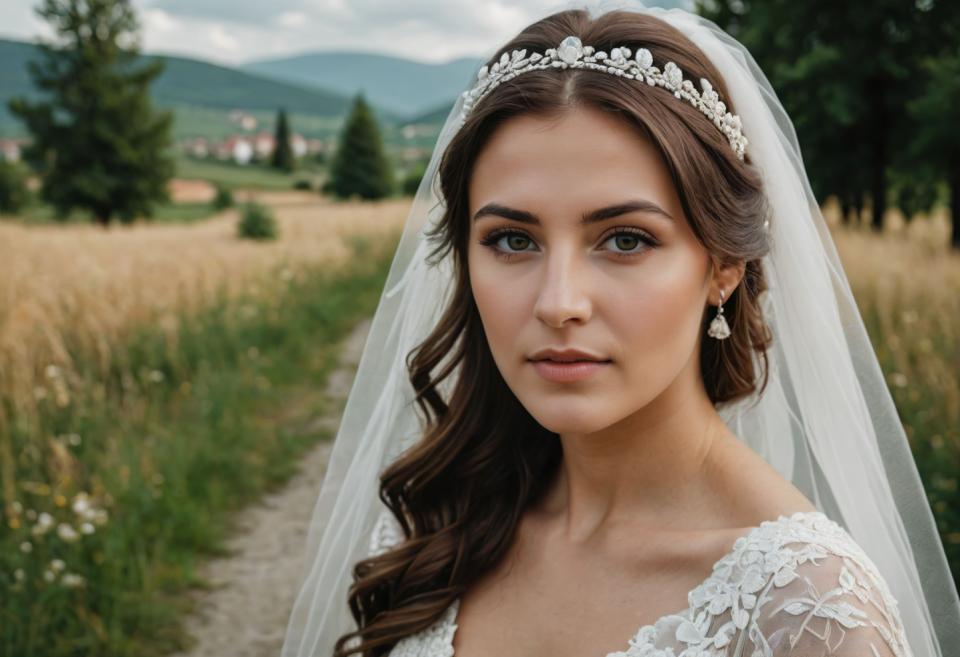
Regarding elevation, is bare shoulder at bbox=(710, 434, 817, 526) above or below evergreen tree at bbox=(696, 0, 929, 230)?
below

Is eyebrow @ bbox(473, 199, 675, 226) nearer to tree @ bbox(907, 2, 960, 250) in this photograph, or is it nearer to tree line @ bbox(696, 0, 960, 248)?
tree @ bbox(907, 2, 960, 250)

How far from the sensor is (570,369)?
1.76 meters

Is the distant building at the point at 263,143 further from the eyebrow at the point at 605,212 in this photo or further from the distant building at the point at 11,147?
→ the eyebrow at the point at 605,212

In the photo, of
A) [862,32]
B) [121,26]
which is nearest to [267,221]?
[862,32]

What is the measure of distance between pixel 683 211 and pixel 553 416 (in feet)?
1.70

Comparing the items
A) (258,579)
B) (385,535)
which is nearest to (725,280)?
(385,535)

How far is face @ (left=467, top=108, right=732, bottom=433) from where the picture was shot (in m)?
1.75

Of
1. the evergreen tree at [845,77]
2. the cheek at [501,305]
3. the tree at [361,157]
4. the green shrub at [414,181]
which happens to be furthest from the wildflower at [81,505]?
the tree at [361,157]

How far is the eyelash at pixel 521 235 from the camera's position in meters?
1.78

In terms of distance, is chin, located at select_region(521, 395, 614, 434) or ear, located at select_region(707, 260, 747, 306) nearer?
chin, located at select_region(521, 395, 614, 434)

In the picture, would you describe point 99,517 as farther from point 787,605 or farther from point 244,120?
point 244,120

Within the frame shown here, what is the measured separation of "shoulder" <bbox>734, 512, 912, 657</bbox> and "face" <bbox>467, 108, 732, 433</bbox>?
399mm

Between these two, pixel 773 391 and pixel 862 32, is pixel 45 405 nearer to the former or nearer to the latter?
pixel 773 391

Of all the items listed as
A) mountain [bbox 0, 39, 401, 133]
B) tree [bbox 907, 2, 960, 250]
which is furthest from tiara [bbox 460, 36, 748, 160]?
mountain [bbox 0, 39, 401, 133]
